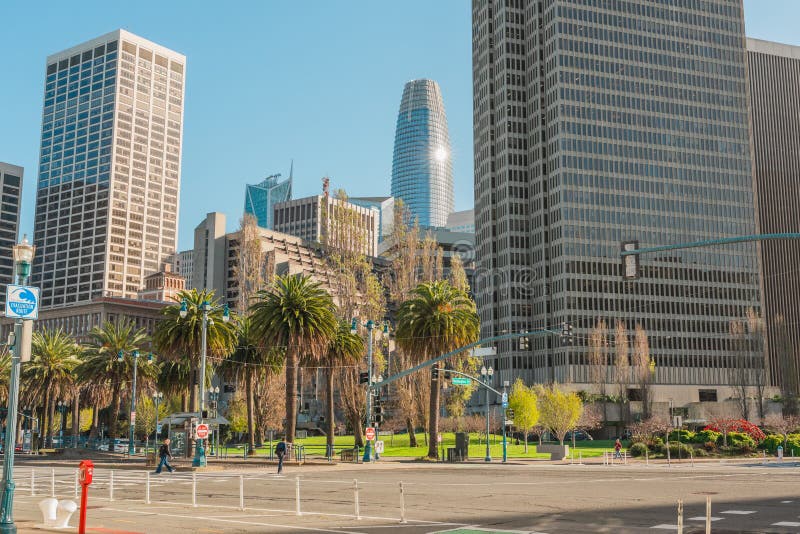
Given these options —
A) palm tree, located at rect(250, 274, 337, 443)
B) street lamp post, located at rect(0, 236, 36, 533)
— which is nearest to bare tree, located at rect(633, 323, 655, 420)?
palm tree, located at rect(250, 274, 337, 443)

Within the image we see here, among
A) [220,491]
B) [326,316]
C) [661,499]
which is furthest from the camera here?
[326,316]

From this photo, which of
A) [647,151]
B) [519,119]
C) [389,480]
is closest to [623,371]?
[647,151]

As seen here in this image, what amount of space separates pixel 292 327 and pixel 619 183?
108 meters

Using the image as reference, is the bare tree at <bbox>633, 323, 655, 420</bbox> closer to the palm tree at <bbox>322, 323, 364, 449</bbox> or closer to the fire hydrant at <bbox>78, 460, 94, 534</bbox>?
the palm tree at <bbox>322, 323, 364, 449</bbox>

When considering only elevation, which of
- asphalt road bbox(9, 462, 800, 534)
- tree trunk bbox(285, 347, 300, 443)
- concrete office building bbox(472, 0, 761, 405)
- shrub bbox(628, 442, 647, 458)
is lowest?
shrub bbox(628, 442, 647, 458)

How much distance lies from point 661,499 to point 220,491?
1695 centimetres

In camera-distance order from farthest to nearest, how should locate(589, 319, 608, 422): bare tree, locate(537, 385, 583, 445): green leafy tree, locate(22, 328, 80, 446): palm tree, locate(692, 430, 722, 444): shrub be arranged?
locate(589, 319, 608, 422): bare tree < locate(22, 328, 80, 446): palm tree < locate(537, 385, 583, 445): green leafy tree < locate(692, 430, 722, 444): shrub

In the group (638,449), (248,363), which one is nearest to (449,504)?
(638,449)

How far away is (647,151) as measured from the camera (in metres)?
156

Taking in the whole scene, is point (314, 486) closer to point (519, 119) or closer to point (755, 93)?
point (519, 119)

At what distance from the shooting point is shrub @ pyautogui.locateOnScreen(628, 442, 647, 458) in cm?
6356

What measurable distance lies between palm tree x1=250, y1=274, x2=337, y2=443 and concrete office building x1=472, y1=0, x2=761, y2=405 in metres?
91.8

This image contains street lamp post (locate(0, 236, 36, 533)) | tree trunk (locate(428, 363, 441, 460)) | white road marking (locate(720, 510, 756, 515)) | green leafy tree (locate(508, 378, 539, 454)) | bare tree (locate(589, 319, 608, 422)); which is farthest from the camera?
bare tree (locate(589, 319, 608, 422))

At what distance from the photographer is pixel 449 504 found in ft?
83.2
